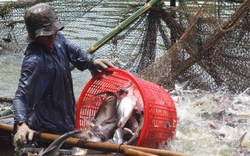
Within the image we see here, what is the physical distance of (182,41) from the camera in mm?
6832

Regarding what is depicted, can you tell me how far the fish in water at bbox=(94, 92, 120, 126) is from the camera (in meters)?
4.47

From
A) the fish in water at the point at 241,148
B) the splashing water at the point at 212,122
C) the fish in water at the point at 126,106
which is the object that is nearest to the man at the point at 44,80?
the fish in water at the point at 126,106

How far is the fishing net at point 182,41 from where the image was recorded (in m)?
6.55

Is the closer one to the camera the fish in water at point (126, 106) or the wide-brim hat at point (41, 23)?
the wide-brim hat at point (41, 23)

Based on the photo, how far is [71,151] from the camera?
13.6ft

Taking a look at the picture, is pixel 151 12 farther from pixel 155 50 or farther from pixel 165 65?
pixel 165 65

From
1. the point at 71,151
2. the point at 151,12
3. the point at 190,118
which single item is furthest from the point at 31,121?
the point at 151,12

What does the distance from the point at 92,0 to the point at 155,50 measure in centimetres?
140

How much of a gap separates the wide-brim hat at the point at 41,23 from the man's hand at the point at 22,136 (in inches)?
30.5

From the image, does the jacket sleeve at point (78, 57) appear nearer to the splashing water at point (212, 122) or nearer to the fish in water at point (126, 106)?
the fish in water at point (126, 106)

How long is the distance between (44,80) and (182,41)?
10.6 ft

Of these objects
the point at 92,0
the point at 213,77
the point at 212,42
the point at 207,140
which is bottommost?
the point at 207,140

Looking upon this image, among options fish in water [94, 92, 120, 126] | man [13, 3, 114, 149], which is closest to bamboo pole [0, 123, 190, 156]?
man [13, 3, 114, 149]

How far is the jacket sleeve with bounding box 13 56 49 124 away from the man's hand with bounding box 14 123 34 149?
0.13 m
